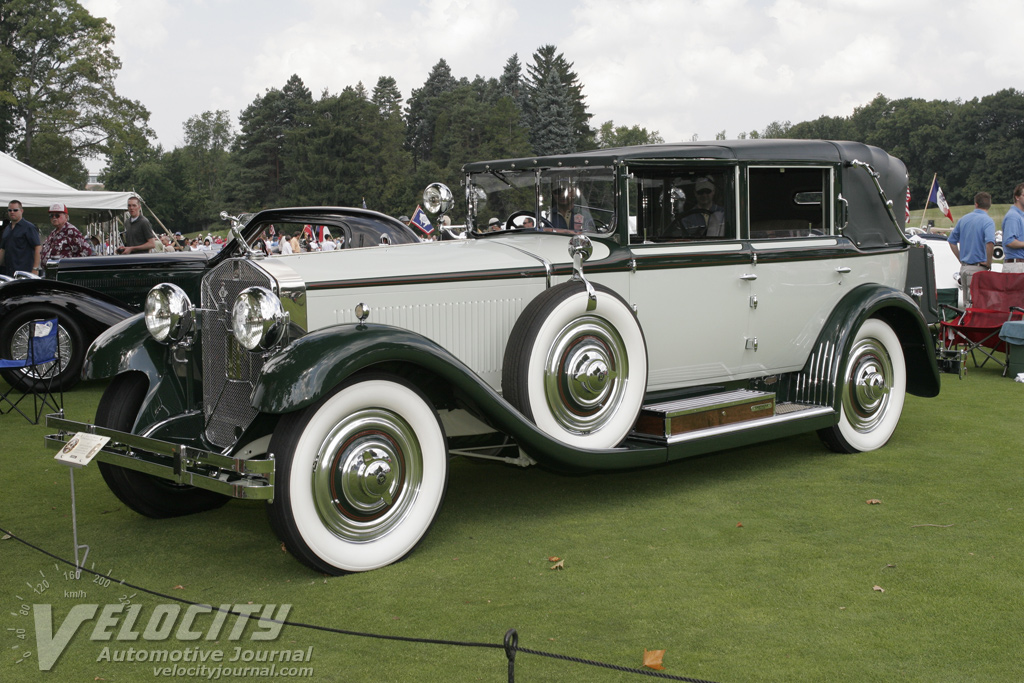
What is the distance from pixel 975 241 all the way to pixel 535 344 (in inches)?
297

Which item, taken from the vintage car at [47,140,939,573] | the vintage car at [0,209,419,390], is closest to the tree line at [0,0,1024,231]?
the vintage car at [0,209,419,390]

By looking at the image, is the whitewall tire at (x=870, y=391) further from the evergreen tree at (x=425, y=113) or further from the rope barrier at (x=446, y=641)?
the evergreen tree at (x=425, y=113)

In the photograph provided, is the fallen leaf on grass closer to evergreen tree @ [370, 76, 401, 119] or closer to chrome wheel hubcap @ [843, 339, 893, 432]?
chrome wheel hubcap @ [843, 339, 893, 432]

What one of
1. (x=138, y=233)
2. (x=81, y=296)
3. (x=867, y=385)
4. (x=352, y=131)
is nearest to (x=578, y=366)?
(x=867, y=385)

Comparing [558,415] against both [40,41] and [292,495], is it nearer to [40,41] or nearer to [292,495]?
[292,495]

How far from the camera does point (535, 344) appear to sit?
442cm

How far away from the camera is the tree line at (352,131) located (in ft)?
132

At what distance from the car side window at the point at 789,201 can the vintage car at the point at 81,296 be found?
4.97 meters

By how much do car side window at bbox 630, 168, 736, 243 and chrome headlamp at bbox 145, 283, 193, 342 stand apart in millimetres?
2591

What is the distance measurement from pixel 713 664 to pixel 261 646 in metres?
1.60

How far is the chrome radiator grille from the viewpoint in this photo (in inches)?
167

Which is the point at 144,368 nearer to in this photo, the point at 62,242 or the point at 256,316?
the point at 256,316

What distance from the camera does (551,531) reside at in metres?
4.46

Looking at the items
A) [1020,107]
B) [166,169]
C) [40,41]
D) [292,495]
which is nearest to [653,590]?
[292,495]
